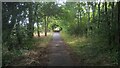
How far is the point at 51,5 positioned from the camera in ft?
111

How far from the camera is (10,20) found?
15.9 meters

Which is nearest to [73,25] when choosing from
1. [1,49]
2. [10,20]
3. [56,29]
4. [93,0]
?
[93,0]

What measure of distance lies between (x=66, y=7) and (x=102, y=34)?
70.9ft

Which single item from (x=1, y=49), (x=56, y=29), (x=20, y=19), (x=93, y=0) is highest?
(x=93, y=0)

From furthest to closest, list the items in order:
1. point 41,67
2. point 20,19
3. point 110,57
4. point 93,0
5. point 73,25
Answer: point 73,25
point 93,0
point 20,19
point 110,57
point 41,67

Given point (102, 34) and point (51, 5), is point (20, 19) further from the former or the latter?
point (51, 5)

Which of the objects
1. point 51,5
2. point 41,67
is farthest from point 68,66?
point 51,5

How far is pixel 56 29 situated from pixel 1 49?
251 feet

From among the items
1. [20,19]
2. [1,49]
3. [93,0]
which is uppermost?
[93,0]

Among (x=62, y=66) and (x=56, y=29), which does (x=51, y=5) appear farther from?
(x=56, y=29)

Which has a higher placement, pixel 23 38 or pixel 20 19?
pixel 20 19

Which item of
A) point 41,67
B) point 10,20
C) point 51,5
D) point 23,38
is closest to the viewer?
point 41,67

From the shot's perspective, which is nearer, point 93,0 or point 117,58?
point 117,58

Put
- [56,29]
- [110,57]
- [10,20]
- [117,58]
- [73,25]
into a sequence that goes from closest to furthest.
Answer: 1. [117,58]
2. [110,57]
3. [10,20]
4. [73,25]
5. [56,29]
